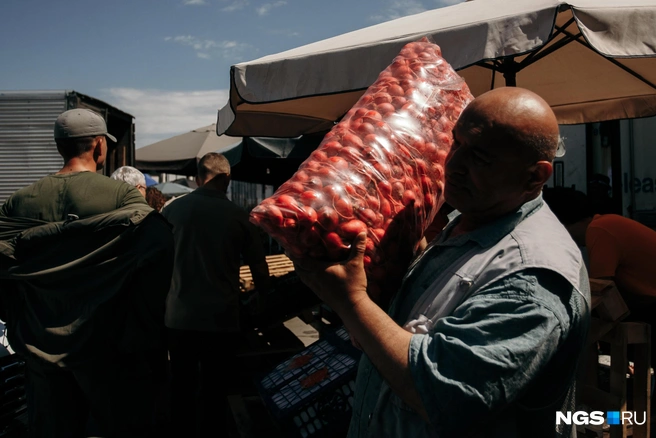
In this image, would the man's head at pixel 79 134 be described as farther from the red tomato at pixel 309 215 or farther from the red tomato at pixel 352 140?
the red tomato at pixel 309 215

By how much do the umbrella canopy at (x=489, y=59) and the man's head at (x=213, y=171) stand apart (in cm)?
25

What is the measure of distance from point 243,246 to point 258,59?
141cm

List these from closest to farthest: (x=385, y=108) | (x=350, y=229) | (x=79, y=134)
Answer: (x=350, y=229) < (x=385, y=108) < (x=79, y=134)

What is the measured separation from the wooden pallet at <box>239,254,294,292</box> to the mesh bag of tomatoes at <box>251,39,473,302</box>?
11.9ft

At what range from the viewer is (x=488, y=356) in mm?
976

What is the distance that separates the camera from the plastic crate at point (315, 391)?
244 centimetres

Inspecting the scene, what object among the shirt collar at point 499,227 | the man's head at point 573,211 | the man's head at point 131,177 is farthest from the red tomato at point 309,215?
the man's head at point 131,177

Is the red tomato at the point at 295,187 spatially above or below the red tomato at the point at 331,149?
below

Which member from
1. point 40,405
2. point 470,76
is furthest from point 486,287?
point 470,76

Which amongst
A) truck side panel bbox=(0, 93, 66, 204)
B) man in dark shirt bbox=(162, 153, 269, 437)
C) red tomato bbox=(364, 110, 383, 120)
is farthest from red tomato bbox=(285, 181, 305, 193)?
truck side panel bbox=(0, 93, 66, 204)

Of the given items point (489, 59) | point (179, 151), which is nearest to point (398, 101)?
point (489, 59)

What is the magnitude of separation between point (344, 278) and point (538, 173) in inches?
19.7

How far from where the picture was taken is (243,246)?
3676 mm
